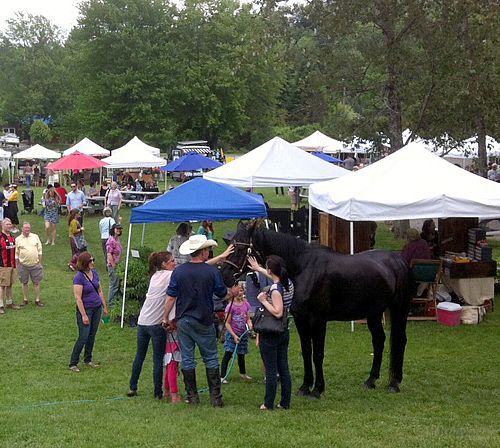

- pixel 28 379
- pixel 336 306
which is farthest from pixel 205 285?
pixel 28 379

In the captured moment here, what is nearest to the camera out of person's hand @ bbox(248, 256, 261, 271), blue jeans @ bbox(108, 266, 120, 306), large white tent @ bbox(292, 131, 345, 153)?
person's hand @ bbox(248, 256, 261, 271)

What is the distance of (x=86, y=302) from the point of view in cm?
900

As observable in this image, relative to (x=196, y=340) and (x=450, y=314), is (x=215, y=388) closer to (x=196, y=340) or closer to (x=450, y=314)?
(x=196, y=340)

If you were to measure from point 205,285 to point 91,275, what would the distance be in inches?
109

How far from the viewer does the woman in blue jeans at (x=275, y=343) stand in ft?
22.4

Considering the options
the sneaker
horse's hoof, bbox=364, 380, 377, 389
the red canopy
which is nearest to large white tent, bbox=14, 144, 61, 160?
the red canopy

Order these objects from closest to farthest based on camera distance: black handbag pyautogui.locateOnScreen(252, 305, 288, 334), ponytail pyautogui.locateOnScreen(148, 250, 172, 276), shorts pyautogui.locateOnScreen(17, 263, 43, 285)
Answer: black handbag pyautogui.locateOnScreen(252, 305, 288, 334), ponytail pyautogui.locateOnScreen(148, 250, 172, 276), shorts pyautogui.locateOnScreen(17, 263, 43, 285)

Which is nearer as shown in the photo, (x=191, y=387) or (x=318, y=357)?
(x=191, y=387)

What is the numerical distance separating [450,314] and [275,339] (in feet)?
17.5

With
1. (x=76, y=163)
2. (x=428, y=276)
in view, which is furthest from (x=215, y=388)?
(x=76, y=163)

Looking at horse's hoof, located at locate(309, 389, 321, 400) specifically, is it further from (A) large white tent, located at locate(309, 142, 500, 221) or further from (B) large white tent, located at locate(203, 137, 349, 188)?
(B) large white tent, located at locate(203, 137, 349, 188)

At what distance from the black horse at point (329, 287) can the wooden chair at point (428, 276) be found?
2741 mm

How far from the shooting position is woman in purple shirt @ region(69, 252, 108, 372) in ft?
29.2

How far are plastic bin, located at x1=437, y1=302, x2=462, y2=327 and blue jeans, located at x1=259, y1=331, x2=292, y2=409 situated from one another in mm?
5005
